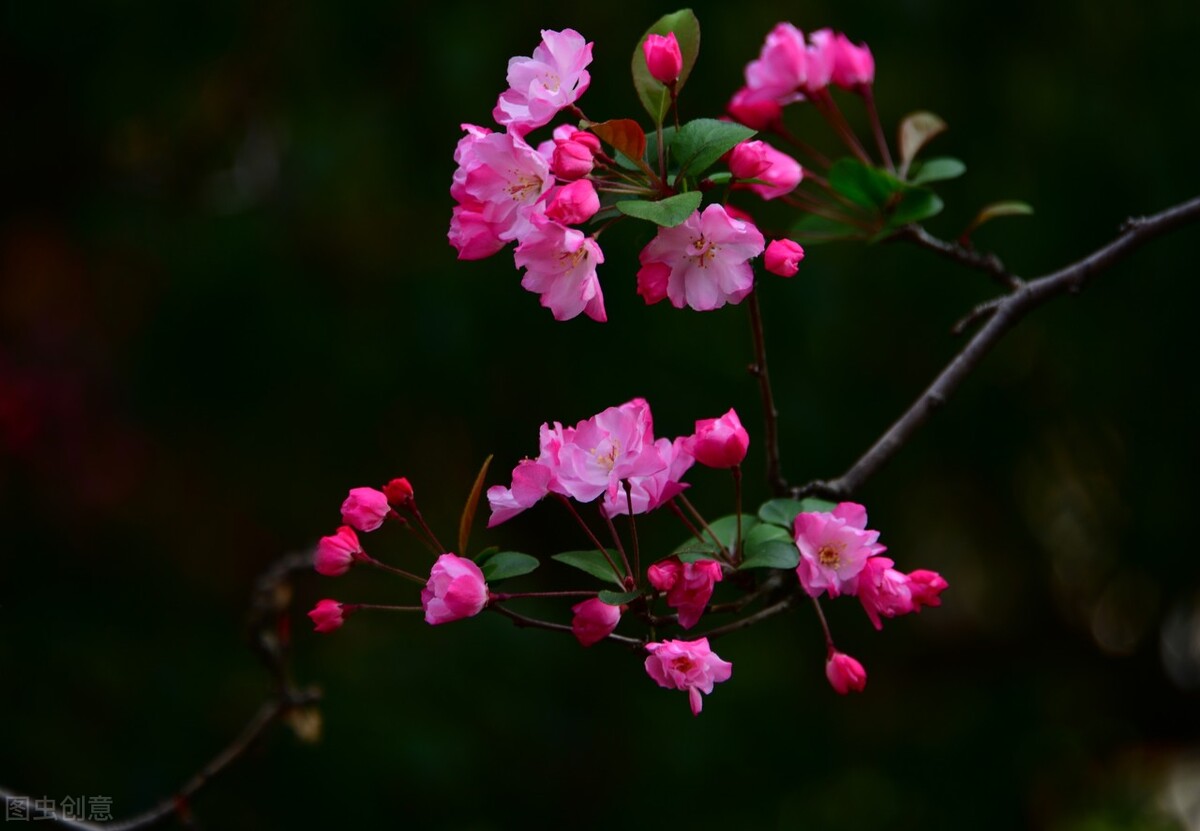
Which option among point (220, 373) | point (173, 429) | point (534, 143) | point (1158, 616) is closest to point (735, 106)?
point (534, 143)

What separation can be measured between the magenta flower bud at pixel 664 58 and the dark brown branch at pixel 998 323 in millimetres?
255

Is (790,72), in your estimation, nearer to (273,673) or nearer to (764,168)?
(764,168)

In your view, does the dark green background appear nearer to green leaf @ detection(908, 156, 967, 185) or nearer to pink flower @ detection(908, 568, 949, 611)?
green leaf @ detection(908, 156, 967, 185)

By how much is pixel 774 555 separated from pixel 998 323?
10.3 inches

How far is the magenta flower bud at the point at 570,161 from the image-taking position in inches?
22.5

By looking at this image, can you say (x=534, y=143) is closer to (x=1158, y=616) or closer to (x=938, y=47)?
(x=938, y=47)

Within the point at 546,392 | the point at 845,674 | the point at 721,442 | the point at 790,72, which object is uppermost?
the point at 790,72

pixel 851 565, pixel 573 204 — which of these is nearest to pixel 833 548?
pixel 851 565

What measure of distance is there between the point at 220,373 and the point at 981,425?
1.28m

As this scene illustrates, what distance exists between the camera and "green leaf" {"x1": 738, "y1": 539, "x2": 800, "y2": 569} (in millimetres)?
613

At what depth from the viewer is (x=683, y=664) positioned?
1.88 ft

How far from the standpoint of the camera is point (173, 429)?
2.16 metres

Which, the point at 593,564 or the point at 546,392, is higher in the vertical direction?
the point at 593,564

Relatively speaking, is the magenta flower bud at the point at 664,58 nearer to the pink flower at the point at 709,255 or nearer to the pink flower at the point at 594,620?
the pink flower at the point at 709,255
